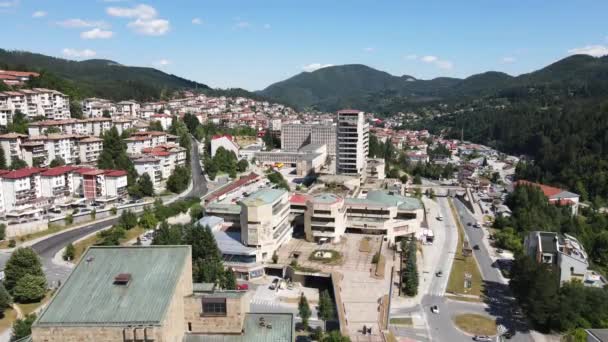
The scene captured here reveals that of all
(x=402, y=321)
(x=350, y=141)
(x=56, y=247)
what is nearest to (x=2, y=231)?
(x=56, y=247)

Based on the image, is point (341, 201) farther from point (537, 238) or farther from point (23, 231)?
point (23, 231)

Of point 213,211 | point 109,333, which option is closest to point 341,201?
point 213,211

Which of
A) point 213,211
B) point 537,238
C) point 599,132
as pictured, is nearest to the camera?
point 537,238

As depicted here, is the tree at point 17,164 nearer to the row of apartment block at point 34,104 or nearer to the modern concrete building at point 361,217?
the row of apartment block at point 34,104

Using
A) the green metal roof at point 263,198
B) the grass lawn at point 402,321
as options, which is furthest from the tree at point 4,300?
the grass lawn at point 402,321

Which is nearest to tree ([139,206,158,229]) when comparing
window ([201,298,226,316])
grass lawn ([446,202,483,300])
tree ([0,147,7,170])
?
tree ([0,147,7,170])

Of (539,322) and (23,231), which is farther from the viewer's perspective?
(23,231)
